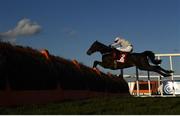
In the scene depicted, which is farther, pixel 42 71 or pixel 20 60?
pixel 42 71

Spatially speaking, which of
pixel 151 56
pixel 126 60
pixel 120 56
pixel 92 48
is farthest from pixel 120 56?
pixel 151 56

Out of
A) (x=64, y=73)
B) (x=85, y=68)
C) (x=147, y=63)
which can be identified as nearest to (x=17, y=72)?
(x=64, y=73)

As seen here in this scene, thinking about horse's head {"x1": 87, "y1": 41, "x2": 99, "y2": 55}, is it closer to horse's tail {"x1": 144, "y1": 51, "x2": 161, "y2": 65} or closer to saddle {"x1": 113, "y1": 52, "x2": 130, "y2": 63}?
saddle {"x1": 113, "y1": 52, "x2": 130, "y2": 63}

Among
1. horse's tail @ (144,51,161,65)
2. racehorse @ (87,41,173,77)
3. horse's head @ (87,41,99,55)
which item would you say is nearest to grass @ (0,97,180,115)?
horse's head @ (87,41,99,55)

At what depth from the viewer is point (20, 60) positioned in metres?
11.8

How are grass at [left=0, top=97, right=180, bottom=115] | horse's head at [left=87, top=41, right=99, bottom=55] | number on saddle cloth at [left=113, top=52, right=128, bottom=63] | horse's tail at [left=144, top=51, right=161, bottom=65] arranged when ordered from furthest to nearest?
1. horse's tail at [left=144, top=51, right=161, bottom=65]
2. number on saddle cloth at [left=113, top=52, right=128, bottom=63]
3. horse's head at [left=87, top=41, right=99, bottom=55]
4. grass at [left=0, top=97, right=180, bottom=115]

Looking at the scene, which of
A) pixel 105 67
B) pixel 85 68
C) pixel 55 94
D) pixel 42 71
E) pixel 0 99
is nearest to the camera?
pixel 0 99

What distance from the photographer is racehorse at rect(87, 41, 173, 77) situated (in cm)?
2223

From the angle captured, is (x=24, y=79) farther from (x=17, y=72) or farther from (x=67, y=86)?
(x=67, y=86)

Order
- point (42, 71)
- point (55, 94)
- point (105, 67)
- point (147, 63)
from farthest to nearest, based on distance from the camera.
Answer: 1. point (147, 63)
2. point (105, 67)
3. point (55, 94)
4. point (42, 71)

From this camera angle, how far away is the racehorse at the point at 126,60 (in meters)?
22.2

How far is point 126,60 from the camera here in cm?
2338

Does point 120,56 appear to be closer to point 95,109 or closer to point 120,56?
point 120,56

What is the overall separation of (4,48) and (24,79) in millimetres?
1111
